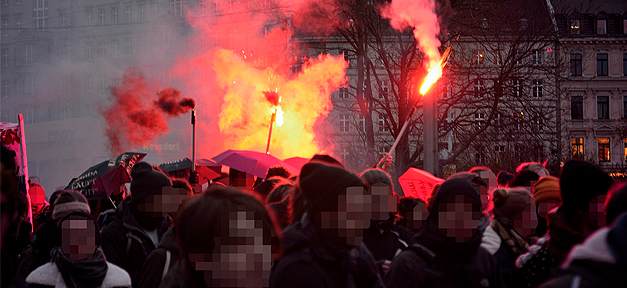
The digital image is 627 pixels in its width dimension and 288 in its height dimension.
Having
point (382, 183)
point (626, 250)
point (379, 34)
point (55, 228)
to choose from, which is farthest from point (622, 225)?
point (379, 34)

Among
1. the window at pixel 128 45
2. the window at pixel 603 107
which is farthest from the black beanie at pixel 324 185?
the window at pixel 603 107

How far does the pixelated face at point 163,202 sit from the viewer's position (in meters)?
4.67

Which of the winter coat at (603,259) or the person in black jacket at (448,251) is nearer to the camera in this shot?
the winter coat at (603,259)

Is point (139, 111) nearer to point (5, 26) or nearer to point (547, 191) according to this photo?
point (5, 26)

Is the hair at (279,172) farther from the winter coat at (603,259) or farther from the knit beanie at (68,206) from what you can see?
the winter coat at (603,259)

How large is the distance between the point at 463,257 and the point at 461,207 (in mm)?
285

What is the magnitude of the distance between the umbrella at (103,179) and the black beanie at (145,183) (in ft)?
12.0

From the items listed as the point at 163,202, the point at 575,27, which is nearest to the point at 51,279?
the point at 163,202

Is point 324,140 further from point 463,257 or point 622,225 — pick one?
point 622,225

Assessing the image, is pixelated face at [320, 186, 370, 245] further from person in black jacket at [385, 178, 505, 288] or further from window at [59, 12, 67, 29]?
window at [59, 12, 67, 29]

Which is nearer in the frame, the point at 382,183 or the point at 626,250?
the point at 626,250

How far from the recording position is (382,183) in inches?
181

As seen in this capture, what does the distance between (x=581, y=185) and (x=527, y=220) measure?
63.7 inches

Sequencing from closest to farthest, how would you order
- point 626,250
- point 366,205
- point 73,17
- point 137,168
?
point 626,250, point 366,205, point 137,168, point 73,17
